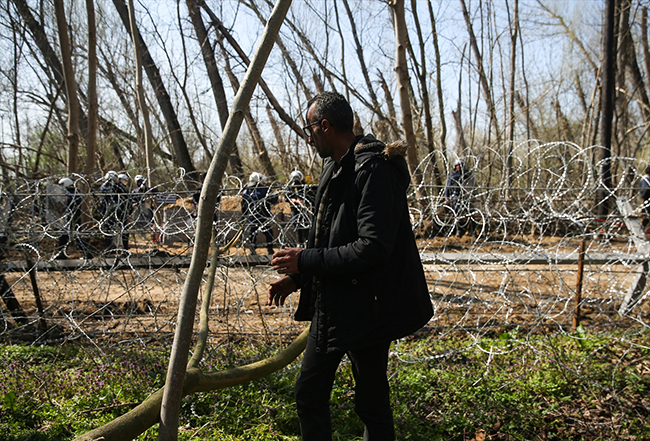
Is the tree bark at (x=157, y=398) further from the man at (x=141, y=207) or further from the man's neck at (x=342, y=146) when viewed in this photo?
the man at (x=141, y=207)

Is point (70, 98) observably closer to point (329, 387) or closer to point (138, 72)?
point (138, 72)

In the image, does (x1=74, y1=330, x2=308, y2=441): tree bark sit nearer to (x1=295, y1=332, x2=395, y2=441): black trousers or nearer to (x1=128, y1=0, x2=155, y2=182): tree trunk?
(x1=295, y1=332, x2=395, y2=441): black trousers

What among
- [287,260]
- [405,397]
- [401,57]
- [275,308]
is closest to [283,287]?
[287,260]

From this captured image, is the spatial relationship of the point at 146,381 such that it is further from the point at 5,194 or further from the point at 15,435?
the point at 5,194

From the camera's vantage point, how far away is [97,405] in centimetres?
304

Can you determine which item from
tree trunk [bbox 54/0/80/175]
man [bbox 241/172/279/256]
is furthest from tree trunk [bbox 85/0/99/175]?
man [bbox 241/172/279/256]

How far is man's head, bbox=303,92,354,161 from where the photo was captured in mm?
1965

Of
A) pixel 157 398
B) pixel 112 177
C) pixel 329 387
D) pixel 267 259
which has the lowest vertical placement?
pixel 329 387

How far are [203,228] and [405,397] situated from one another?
222 centimetres

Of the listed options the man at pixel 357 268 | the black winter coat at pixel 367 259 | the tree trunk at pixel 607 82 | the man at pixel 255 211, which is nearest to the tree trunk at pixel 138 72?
the man at pixel 255 211

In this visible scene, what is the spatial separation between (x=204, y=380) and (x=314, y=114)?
1168 millimetres

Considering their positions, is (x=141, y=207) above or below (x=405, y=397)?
above

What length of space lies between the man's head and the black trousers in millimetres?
803

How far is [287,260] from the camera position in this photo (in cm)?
189
